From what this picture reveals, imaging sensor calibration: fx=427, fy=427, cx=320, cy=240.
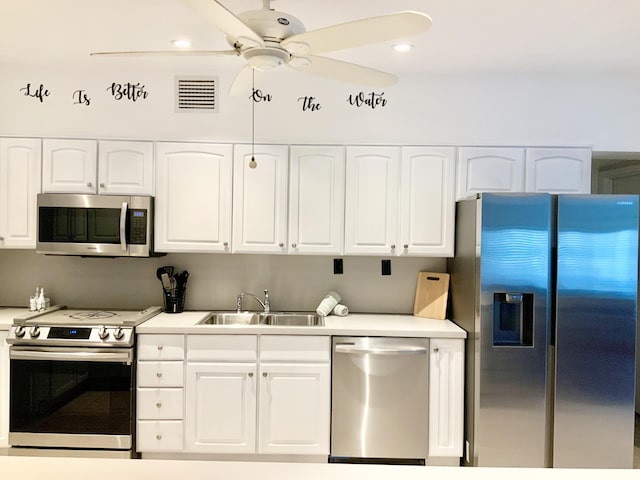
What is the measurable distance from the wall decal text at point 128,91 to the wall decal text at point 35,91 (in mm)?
473

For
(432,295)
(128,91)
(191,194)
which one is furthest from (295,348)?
(128,91)

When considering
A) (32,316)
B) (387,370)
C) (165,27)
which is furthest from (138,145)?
(387,370)

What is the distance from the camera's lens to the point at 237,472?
1038 millimetres

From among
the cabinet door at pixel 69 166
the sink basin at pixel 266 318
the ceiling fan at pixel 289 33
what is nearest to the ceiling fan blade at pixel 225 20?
the ceiling fan at pixel 289 33

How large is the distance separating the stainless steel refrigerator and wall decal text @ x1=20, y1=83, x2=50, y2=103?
321cm

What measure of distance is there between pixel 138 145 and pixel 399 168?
6.19 ft

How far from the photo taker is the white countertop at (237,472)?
3.31ft

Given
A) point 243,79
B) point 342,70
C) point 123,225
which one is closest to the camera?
point 342,70

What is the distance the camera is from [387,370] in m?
2.80

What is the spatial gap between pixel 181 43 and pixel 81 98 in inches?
43.0

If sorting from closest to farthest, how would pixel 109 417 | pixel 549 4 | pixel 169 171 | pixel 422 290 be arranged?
pixel 549 4
pixel 109 417
pixel 169 171
pixel 422 290

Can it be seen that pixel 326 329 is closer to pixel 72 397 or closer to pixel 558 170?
pixel 72 397

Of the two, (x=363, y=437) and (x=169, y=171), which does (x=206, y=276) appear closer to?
(x=169, y=171)

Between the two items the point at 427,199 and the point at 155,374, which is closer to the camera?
the point at 155,374
